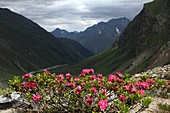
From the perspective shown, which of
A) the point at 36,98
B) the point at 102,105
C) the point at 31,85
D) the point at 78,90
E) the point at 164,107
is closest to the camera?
the point at 102,105

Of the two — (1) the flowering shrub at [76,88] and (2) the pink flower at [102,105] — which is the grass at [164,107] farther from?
(2) the pink flower at [102,105]

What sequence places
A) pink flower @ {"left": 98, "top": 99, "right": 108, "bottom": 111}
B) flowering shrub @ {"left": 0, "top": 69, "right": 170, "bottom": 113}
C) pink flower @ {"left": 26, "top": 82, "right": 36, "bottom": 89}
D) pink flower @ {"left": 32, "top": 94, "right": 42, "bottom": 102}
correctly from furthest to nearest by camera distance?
pink flower @ {"left": 26, "top": 82, "right": 36, "bottom": 89}
pink flower @ {"left": 32, "top": 94, "right": 42, "bottom": 102}
flowering shrub @ {"left": 0, "top": 69, "right": 170, "bottom": 113}
pink flower @ {"left": 98, "top": 99, "right": 108, "bottom": 111}

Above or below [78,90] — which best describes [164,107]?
below

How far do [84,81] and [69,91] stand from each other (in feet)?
2.16

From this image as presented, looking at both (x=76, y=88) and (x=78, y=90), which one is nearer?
(x=78, y=90)

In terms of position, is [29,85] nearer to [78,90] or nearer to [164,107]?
[78,90]

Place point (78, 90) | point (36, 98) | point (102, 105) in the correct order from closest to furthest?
point (102, 105) < point (78, 90) < point (36, 98)

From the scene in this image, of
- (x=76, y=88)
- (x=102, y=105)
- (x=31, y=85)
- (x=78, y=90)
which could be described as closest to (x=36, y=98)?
(x=31, y=85)

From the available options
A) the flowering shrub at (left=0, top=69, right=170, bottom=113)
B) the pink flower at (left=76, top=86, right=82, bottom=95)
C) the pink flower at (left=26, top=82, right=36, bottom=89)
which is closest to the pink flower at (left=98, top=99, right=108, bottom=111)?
the flowering shrub at (left=0, top=69, right=170, bottom=113)

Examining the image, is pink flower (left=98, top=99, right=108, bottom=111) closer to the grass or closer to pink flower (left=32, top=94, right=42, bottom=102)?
pink flower (left=32, top=94, right=42, bottom=102)

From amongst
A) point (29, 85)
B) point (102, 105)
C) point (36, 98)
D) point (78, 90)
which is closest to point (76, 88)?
point (78, 90)

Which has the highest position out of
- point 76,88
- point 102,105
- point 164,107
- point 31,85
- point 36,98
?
point 31,85

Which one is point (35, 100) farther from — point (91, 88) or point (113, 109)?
point (113, 109)

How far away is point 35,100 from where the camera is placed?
1095 cm
